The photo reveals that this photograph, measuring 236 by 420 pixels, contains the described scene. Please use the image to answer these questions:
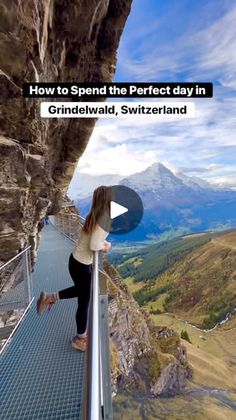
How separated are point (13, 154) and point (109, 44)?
693 cm

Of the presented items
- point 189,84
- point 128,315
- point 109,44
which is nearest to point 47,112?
point 189,84

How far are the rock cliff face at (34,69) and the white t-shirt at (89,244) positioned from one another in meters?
3.60

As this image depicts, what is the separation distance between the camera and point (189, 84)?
8945 millimetres

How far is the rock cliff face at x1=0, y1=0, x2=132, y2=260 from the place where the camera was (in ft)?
22.2

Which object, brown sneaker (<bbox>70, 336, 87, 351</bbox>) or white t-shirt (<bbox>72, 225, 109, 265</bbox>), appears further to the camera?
brown sneaker (<bbox>70, 336, 87, 351</bbox>)

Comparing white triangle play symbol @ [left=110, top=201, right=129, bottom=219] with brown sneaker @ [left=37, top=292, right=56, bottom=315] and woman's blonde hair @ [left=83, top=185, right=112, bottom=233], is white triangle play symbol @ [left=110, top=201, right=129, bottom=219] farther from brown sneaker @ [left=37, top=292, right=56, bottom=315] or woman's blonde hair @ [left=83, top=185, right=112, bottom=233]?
brown sneaker @ [left=37, top=292, right=56, bottom=315]

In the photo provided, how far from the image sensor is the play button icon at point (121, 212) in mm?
4836

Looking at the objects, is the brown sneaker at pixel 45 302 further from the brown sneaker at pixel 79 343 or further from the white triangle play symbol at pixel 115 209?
the white triangle play symbol at pixel 115 209

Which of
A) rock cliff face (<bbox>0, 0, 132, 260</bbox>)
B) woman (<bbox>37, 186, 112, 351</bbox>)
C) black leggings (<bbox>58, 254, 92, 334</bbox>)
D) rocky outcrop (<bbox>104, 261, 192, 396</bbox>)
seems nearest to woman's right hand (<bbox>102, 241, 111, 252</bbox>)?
woman (<bbox>37, 186, 112, 351</bbox>)

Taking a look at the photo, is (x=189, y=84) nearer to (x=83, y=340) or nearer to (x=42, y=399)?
(x=83, y=340)

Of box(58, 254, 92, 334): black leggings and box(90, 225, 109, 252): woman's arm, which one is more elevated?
box(90, 225, 109, 252): woman's arm

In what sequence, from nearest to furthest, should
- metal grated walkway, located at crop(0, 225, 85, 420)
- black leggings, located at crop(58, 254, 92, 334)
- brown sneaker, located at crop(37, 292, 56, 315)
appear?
metal grated walkway, located at crop(0, 225, 85, 420)
black leggings, located at crop(58, 254, 92, 334)
brown sneaker, located at crop(37, 292, 56, 315)

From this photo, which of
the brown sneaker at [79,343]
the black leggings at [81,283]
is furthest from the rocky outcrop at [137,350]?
the black leggings at [81,283]

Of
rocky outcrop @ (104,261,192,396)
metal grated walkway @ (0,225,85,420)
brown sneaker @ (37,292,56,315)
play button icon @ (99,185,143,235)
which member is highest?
play button icon @ (99,185,143,235)
